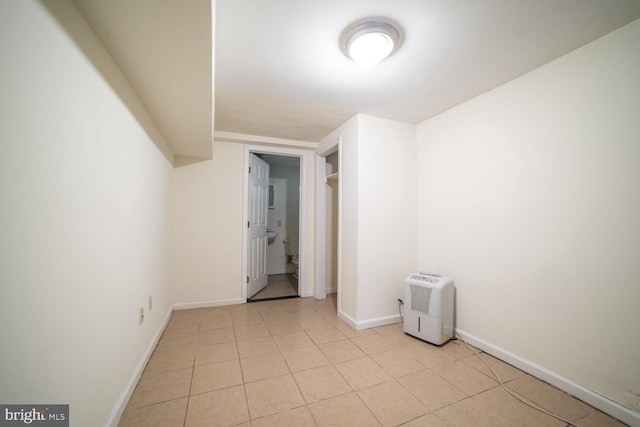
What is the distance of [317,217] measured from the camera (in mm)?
3451

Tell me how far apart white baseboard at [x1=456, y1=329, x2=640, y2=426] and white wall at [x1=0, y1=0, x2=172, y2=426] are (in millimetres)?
2685

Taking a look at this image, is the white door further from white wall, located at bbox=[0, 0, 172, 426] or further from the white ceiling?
white wall, located at bbox=[0, 0, 172, 426]

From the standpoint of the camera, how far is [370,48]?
1479 mm

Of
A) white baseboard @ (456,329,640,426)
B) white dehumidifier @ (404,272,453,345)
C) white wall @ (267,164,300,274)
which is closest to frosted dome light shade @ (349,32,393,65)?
white dehumidifier @ (404,272,453,345)

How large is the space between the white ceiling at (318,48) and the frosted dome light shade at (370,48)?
4.4 inches

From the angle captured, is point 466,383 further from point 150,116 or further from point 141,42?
point 150,116

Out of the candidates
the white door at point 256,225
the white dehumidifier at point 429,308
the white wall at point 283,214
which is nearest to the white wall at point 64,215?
the white door at point 256,225

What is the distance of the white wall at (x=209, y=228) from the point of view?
3014 mm

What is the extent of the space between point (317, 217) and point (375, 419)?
2.43 metres

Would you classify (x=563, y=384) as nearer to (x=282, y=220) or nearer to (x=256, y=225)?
(x=256, y=225)

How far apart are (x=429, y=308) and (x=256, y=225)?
2.60 meters

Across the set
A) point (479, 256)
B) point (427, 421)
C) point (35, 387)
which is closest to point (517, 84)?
point (479, 256)

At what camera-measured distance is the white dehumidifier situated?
210 centimetres

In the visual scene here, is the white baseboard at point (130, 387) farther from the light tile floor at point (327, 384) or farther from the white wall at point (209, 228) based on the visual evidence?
the white wall at point (209, 228)
